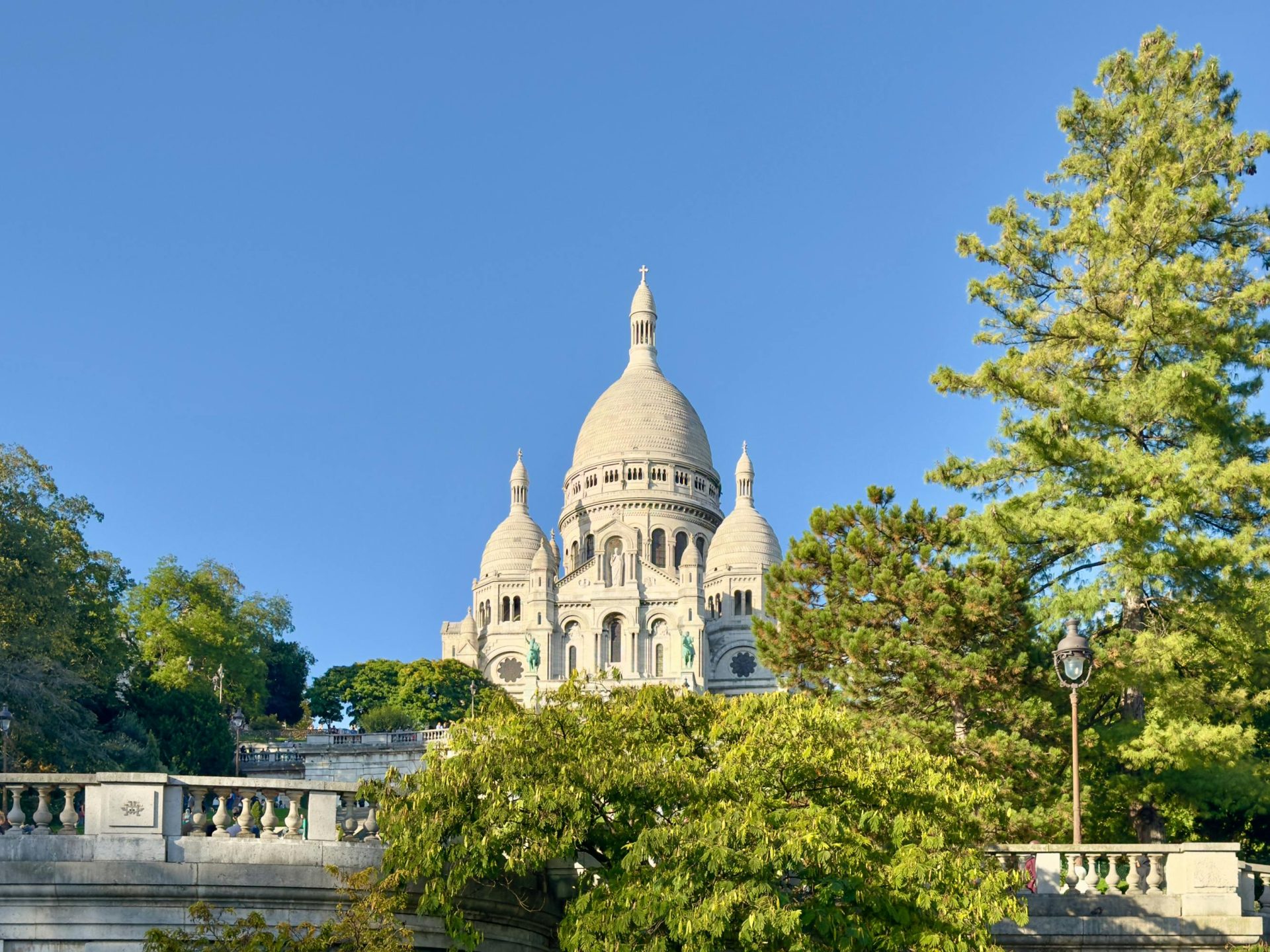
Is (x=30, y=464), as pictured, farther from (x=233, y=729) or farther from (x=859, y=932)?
(x=859, y=932)

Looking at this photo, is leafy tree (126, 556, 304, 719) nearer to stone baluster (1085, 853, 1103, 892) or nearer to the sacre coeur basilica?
the sacre coeur basilica

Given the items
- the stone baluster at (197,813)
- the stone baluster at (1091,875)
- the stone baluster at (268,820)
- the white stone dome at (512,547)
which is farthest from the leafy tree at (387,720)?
the stone baluster at (197,813)

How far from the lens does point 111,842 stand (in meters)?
16.0

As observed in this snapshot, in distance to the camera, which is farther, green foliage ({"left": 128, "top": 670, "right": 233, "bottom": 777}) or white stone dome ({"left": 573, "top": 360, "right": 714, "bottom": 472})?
white stone dome ({"left": 573, "top": 360, "right": 714, "bottom": 472})

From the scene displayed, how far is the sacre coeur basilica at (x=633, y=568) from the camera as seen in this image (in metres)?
126

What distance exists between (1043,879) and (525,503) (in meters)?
127

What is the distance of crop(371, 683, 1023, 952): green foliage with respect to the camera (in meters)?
16.8

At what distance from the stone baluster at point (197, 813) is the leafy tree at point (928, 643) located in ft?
45.8

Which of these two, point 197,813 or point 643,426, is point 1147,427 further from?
point 643,426

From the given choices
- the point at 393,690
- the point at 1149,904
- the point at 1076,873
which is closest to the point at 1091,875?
the point at 1076,873

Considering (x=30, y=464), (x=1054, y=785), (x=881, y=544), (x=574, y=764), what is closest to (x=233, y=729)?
(x=30, y=464)

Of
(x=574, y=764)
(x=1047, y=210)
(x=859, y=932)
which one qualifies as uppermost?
(x=1047, y=210)

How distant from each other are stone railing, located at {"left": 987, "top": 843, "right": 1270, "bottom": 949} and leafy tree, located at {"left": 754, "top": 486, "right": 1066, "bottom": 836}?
277 inches

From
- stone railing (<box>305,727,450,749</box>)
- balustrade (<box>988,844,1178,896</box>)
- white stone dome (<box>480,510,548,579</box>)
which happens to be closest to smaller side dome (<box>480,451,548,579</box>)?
white stone dome (<box>480,510,548,579</box>)
